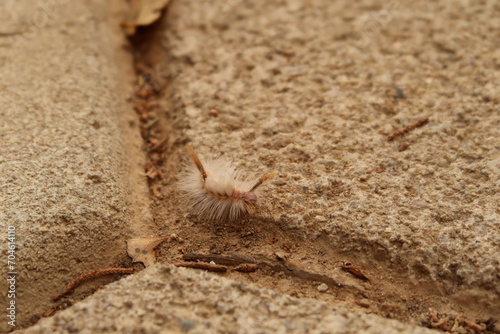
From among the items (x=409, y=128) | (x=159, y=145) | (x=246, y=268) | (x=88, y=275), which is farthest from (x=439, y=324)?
(x=159, y=145)

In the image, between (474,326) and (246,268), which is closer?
(474,326)

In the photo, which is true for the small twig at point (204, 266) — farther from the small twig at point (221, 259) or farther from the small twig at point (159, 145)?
the small twig at point (159, 145)

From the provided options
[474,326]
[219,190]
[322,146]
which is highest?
[322,146]

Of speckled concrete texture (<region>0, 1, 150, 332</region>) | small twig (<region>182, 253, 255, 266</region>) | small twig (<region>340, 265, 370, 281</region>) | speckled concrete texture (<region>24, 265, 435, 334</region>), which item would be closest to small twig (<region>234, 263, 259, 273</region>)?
small twig (<region>182, 253, 255, 266</region>)

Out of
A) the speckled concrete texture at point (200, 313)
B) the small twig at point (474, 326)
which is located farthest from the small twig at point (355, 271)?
the small twig at point (474, 326)

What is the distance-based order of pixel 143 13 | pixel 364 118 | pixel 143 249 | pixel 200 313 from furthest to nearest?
pixel 143 13
pixel 364 118
pixel 143 249
pixel 200 313

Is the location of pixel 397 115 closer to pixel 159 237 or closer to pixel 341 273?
pixel 341 273

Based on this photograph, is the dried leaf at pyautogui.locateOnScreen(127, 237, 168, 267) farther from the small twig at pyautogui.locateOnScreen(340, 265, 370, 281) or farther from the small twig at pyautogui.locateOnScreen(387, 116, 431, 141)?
the small twig at pyautogui.locateOnScreen(387, 116, 431, 141)

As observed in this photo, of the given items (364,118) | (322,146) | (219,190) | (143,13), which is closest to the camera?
(219,190)

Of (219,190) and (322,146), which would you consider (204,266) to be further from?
(322,146)
